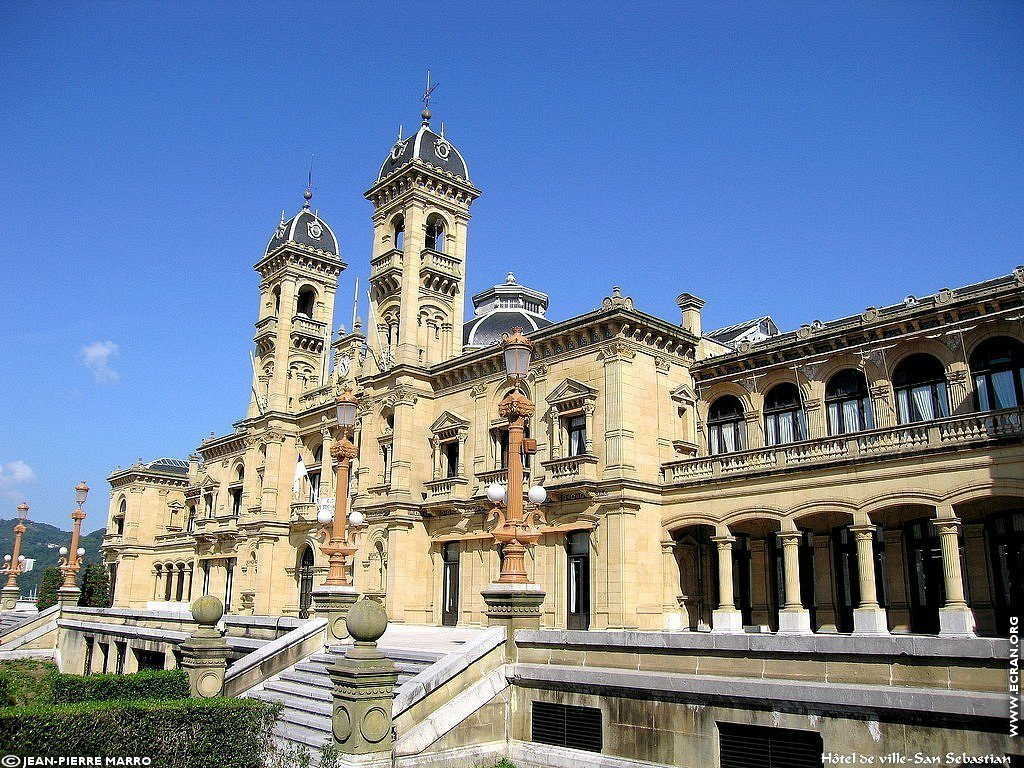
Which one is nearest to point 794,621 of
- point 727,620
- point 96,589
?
point 727,620

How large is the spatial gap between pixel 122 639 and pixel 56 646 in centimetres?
1205

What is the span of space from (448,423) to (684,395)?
1001 centimetres

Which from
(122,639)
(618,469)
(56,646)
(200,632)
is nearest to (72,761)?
(200,632)

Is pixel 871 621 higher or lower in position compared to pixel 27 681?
higher

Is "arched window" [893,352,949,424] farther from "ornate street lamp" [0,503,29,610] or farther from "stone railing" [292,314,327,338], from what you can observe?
"ornate street lamp" [0,503,29,610]

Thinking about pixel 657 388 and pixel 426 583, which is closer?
pixel 657 388

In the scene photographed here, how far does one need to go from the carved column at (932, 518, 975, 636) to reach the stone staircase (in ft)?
44.7

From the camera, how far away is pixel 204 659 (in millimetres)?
18734

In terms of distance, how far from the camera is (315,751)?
1423 centimetres

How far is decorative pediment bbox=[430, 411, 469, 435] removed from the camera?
109 ft

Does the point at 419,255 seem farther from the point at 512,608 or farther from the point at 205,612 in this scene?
the point at 512,608

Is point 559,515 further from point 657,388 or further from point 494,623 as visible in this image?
point 494,623

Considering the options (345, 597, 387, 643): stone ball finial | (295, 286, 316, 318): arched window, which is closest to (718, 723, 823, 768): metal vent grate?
(345, 597, 387, 643): stone ball finial

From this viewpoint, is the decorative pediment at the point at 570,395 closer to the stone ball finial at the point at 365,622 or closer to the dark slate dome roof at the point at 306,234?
the stone ball finial at the point at 365,622
